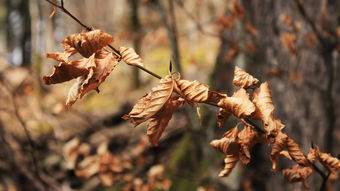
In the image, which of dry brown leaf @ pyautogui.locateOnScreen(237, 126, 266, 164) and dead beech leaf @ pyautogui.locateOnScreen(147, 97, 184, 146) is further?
dry brown leaf @ pyautogui.locateOnScreen(237, 126, 266, 164)

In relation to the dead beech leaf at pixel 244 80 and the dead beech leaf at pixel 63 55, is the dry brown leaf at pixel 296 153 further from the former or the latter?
the dead beech leaf at pixel 63 55

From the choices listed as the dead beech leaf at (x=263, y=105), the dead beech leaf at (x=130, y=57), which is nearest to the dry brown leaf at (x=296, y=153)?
the dead beech leaf at (x=263, y=105)

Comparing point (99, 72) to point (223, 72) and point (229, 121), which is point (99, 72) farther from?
point (223, 72)

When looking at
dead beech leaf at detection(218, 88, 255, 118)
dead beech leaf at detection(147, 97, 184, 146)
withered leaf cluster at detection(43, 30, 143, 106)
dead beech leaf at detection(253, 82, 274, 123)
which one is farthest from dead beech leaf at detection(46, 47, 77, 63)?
dead beech leaf at detection(253, 82, 274, 123)

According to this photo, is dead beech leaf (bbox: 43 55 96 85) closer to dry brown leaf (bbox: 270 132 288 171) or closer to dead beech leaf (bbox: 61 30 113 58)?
dead beech leaf (bbox: 61 30 113 58)

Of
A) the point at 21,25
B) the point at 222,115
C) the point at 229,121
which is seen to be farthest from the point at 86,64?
the point at 21,25

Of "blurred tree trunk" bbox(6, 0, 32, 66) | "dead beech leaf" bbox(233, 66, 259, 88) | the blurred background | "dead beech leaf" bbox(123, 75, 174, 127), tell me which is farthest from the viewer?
"blurred tree trunk" bbox(6, 0, 32, 66)
